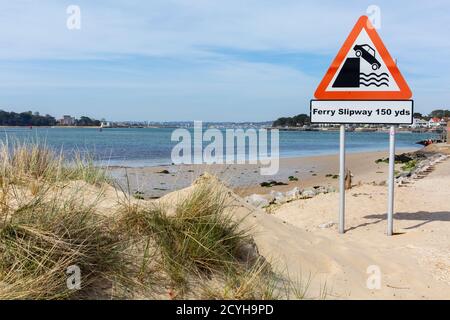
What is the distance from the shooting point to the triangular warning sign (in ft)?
25.3

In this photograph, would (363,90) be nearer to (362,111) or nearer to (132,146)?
(362,111)

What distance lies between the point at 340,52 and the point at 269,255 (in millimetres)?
4103

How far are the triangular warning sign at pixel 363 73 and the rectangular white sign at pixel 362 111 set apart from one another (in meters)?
0.08

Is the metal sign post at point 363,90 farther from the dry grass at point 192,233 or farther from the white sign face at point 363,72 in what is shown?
the dry grass at point 192,233

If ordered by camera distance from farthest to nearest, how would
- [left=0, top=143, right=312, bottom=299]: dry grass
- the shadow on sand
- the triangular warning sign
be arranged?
the shadow on sand
the triangular warning sign
[left=0, top=143, right=312, bottom=299]: dry grass

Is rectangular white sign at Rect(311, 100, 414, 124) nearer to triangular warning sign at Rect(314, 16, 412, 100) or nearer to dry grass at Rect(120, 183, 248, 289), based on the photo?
triangular warning sign at Rect(314, 16, 412, 100)

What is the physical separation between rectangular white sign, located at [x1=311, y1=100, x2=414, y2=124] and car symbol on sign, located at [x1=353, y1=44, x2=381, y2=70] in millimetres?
602

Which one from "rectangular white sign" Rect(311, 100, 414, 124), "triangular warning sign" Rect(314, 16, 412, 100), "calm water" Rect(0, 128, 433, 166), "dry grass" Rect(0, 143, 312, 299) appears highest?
"triangular warning sign" Rect(314, 16, 412, 100)

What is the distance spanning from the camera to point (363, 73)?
789 centimetres

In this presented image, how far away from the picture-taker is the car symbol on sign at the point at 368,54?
7.75m

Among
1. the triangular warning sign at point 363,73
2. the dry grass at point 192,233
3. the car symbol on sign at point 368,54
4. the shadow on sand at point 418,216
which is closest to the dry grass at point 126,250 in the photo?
the dry grass at point 192,233

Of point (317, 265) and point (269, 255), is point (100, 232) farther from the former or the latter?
point (317, 265)

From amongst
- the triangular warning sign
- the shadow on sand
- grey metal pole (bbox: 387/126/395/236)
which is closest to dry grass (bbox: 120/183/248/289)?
the triangular warning sign

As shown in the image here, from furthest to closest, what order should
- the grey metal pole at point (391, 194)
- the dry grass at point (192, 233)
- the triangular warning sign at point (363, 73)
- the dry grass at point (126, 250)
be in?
1. the grey metal pole at point (391, 194)
2. the triangular warning sign at point (363, 73)
3. the dry grass at point (192, 233)
4. the dry grass at point (126, 250)
